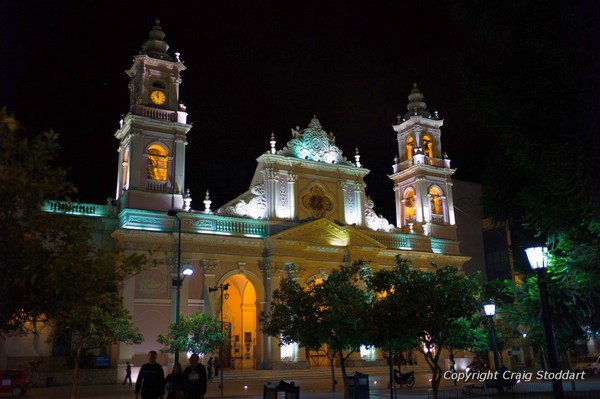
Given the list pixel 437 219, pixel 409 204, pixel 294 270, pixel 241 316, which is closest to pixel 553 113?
pixel 294 270

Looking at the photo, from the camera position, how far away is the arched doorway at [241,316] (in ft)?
129

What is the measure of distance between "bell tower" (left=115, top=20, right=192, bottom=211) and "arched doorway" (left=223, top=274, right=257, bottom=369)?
7941 mm

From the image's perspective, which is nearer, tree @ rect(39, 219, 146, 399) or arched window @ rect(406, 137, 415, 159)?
tree @ rect(39, 219, 146, 399)

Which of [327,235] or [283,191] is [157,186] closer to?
[283,191]

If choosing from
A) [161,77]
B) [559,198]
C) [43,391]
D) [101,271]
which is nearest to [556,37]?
[559,198]

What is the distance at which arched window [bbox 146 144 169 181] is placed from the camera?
1464 inches

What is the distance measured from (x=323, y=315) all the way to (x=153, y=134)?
19.7m

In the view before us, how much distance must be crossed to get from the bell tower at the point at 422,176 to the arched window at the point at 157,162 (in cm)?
2007

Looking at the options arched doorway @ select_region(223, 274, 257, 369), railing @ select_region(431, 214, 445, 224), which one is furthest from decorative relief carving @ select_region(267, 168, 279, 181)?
railing @ select_region(431, 214, 445, 224)

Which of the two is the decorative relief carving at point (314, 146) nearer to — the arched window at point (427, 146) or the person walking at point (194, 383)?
the arched window at point (427, 146)

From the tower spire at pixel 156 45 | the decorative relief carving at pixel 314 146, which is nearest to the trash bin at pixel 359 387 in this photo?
the decorative relief carving at pixel 314 146

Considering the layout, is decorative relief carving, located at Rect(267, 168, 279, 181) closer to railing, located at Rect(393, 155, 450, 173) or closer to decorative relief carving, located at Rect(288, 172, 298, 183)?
decorative relief carving, located at Rect(288, 172, 298, 183)

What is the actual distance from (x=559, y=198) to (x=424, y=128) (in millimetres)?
34783

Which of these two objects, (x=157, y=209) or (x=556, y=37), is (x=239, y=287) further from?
(x=556, y=37)
